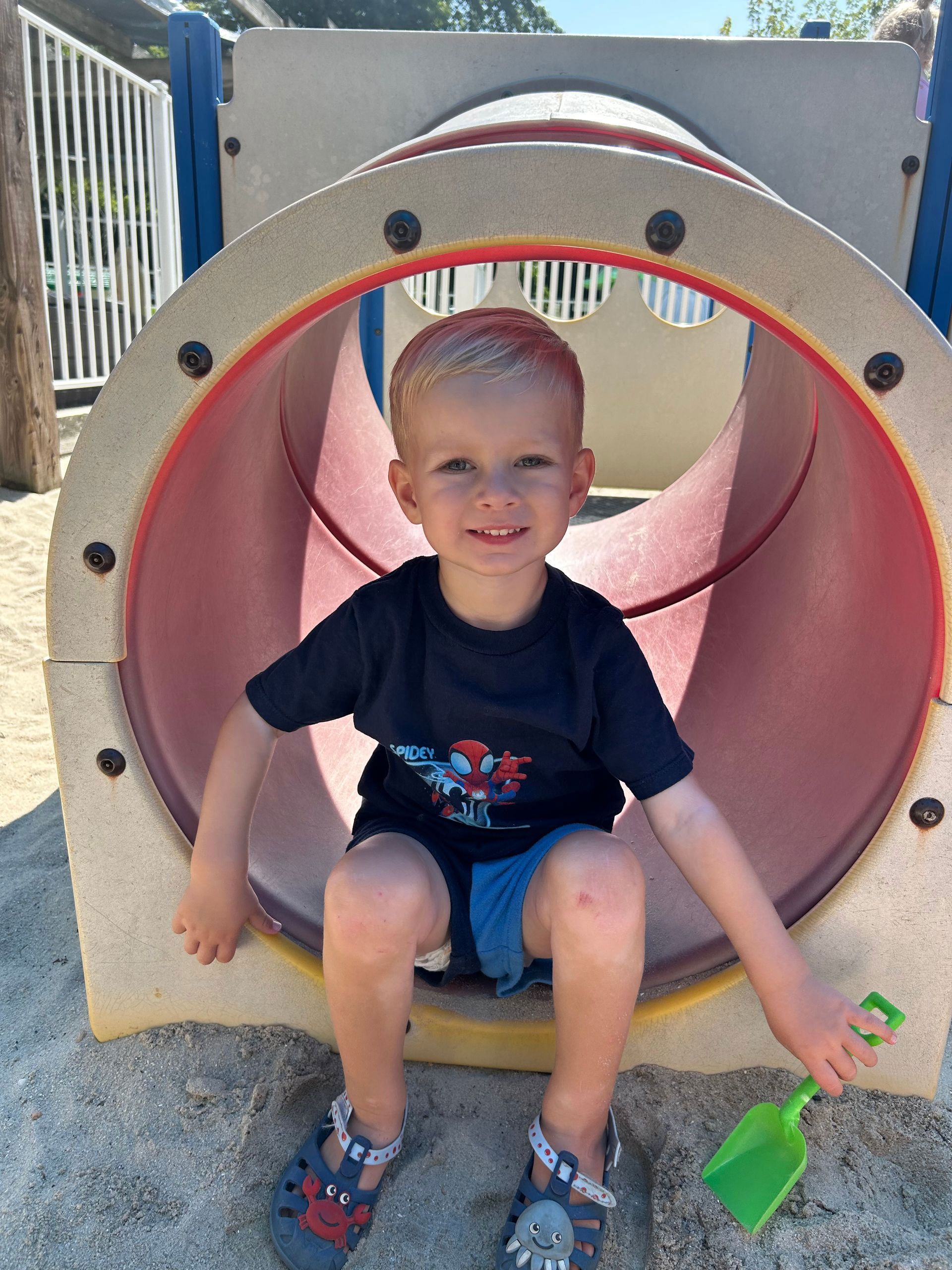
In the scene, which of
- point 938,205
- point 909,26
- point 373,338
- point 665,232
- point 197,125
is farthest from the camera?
point 909,26

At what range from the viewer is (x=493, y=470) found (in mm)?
1122

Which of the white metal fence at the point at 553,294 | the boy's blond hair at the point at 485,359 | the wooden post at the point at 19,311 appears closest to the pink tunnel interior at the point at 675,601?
the boy's blond hair at the point at 485,359

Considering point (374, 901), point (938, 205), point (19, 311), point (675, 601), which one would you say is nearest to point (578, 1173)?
point (374, 901)

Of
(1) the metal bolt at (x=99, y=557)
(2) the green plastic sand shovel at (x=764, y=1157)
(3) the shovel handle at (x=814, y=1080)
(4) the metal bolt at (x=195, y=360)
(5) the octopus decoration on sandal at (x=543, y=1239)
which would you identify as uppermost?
(4) the metal bolt at (x=195, y=360)

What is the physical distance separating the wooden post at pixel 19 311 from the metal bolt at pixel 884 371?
415cm

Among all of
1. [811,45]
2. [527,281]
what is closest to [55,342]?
[527,281]

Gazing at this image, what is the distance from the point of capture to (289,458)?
7.15ft

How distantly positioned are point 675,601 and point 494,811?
1090 millimetres

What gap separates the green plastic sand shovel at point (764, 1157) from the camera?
1.10 metres

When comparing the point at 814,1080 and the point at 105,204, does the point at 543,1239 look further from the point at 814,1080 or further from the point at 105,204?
the point at 105,204

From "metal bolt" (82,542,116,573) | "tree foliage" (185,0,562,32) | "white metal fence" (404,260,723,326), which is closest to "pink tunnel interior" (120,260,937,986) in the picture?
"metal bolt" (82,542,116,573)

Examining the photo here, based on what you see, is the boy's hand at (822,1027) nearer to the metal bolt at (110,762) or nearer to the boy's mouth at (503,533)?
the boy's mouth at (503,533)

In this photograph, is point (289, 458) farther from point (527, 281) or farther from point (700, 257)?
point (527, 281)

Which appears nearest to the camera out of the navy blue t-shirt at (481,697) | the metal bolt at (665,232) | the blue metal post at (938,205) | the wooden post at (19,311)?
the metal bolt at (665,232)
